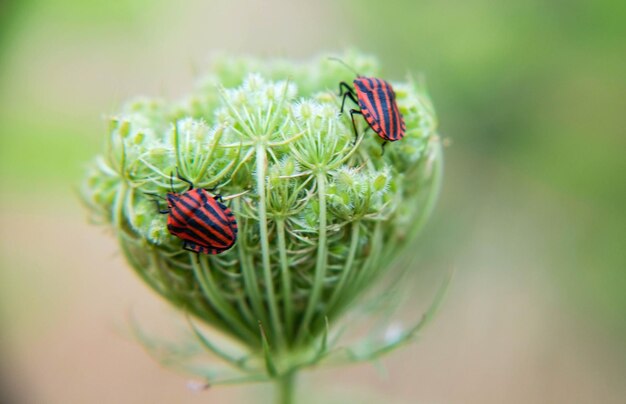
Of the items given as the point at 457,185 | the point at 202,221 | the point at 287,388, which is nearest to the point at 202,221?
the point at 202,221

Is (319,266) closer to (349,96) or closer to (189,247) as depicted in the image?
(189,247)

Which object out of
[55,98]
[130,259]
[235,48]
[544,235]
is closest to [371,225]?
[130,259]

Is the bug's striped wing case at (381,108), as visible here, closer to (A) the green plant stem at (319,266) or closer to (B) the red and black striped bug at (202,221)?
(A) the green plant stem at (319,266)

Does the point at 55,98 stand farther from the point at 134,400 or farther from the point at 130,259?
the point at 134,400

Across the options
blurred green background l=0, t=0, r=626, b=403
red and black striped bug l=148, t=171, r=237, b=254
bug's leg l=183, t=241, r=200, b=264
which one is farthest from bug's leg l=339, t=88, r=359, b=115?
blurred green background l=0, t=0, r=626, b=403

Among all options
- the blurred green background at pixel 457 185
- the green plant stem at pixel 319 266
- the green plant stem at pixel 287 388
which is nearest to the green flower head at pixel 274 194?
the green plant stem at pixel 319 266
